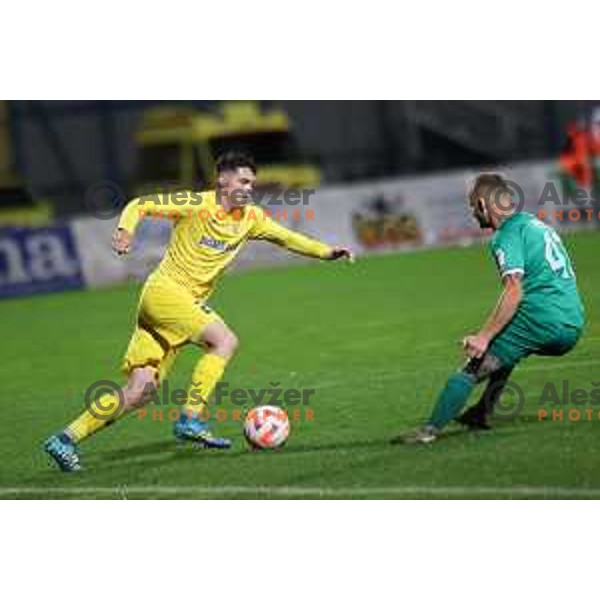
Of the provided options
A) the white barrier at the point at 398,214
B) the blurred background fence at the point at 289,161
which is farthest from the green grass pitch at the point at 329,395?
the white barrier at the point at 398,214

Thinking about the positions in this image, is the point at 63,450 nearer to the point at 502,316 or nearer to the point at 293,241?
the point at 293,241

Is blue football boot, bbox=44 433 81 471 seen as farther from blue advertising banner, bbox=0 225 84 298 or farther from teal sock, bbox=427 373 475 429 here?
blue advertising banner, bbox=0 225 84 298

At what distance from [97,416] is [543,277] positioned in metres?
2.49

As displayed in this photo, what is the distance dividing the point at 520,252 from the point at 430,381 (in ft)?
7.99

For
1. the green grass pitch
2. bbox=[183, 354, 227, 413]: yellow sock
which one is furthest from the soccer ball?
bbox=[183, 354, 227, 413]: yellow sock

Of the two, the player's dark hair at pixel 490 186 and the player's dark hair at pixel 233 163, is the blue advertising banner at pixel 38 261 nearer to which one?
the player's dark hair at pixel 233 163

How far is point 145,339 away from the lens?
340 inches

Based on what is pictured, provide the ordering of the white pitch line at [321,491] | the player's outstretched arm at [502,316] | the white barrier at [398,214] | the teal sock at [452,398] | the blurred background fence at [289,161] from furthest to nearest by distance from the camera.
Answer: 1. the white barrier at [398,214]
2. the blurred background fence at [289,161]
3. the teal sock at [452,398]
4. the player's outstretched arm at [502,316]
5. the white pitch line at [321,491]

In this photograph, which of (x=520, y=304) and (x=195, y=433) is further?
(x=195, y=433)

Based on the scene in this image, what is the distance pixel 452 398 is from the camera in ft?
27.5

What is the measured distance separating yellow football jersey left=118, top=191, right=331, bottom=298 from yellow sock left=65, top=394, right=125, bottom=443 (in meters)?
0.80

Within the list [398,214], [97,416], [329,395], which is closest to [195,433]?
[97,416]

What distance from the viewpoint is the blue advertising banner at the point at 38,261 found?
19.3 metres

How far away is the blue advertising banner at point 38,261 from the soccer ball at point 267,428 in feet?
35.8
